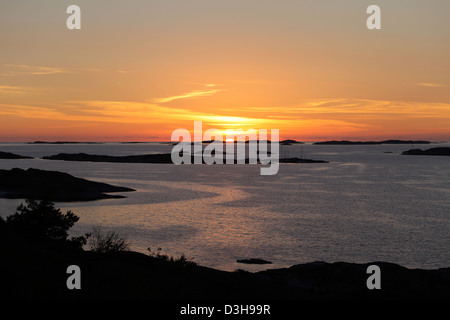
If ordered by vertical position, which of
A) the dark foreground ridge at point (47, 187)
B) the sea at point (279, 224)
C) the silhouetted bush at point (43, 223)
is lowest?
the sea at point (279, 224)

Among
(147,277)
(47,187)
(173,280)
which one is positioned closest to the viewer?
(173,280)

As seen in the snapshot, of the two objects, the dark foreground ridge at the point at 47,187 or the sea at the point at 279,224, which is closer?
the sea at the point at 279,224

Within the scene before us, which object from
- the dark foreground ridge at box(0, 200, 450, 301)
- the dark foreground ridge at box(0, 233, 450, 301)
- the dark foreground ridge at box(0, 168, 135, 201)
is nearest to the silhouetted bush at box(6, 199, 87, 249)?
the dark foreground ridge at box(0, 200, 450, 301)

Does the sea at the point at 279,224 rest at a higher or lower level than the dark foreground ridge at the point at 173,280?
lower

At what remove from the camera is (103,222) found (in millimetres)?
55969

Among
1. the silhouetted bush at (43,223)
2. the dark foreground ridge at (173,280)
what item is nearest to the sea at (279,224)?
the dark foreground ridge at (173,280)

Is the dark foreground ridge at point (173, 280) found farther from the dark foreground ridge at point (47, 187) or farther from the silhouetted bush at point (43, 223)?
the dark foreground ridge at point (47, 187)

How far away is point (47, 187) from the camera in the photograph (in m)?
78.8

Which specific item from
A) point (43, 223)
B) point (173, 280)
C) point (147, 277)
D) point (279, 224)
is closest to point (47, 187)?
point (279, 224)

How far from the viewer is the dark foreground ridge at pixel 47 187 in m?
76.8

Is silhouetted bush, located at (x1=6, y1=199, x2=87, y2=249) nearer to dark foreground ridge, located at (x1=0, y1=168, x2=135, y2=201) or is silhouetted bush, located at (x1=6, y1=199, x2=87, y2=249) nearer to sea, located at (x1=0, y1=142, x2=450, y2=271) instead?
sea, located at (x1=0, y1=142, x2=450, y2=271)

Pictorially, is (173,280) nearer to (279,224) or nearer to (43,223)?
(43,223)

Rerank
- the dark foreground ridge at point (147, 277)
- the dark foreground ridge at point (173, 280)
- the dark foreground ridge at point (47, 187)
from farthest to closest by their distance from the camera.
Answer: the dark foreground ridge at point (47, 187) < the dark foreground ridge at point (147, 277) < the dark foreground ridge at point (173, 280)
